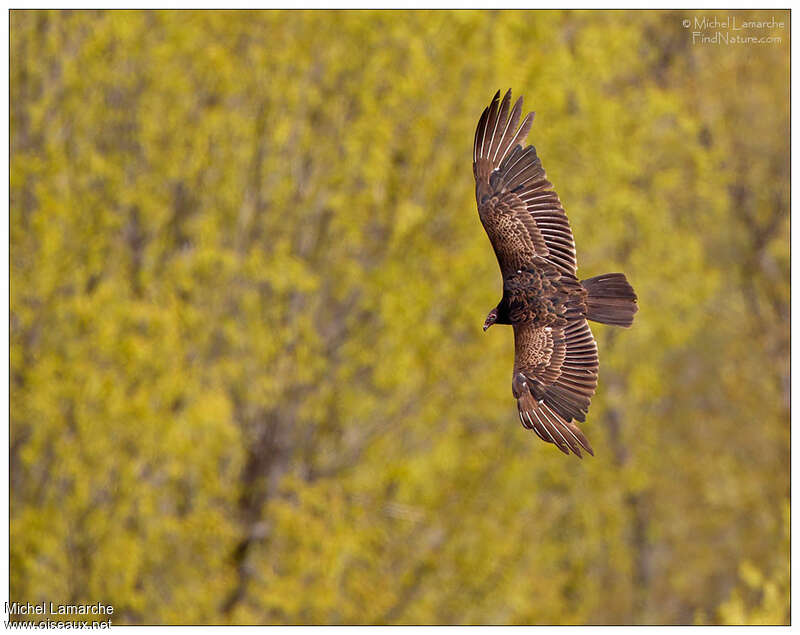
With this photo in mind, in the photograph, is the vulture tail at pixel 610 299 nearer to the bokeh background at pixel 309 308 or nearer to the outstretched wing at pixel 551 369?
the outstretched wing at pixel 551 369

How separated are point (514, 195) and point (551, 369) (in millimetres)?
969

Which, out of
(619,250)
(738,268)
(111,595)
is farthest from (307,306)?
(738,268)

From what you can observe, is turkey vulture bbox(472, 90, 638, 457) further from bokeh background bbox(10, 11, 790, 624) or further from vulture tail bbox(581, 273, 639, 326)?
bokeh background bbox(10, 11, 790, 624)

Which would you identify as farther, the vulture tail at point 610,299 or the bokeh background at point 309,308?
the bokeh background at point 309,308

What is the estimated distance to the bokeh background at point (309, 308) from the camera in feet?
41.8

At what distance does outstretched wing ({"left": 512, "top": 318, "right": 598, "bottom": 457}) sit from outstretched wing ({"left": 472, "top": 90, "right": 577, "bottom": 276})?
0.46 metres

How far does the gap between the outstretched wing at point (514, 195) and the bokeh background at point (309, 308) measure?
7816mm

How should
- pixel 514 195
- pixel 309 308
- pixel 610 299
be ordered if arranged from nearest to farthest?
pixel 610 299 → pixel 514 195 → pixel 309 308

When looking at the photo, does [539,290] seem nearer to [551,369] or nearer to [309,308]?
[551,369]

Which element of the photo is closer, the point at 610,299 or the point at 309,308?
the point at 610,299

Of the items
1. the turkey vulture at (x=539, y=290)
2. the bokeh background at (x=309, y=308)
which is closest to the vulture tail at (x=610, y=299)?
the turkey vulture at (x=539, y=290)

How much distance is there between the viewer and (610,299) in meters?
4.18

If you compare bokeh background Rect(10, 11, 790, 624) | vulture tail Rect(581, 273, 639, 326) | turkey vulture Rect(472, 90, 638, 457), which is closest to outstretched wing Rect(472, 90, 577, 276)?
turkey vulture Rect(472, 90, 638, 457)

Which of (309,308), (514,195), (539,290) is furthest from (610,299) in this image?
(309,308)
